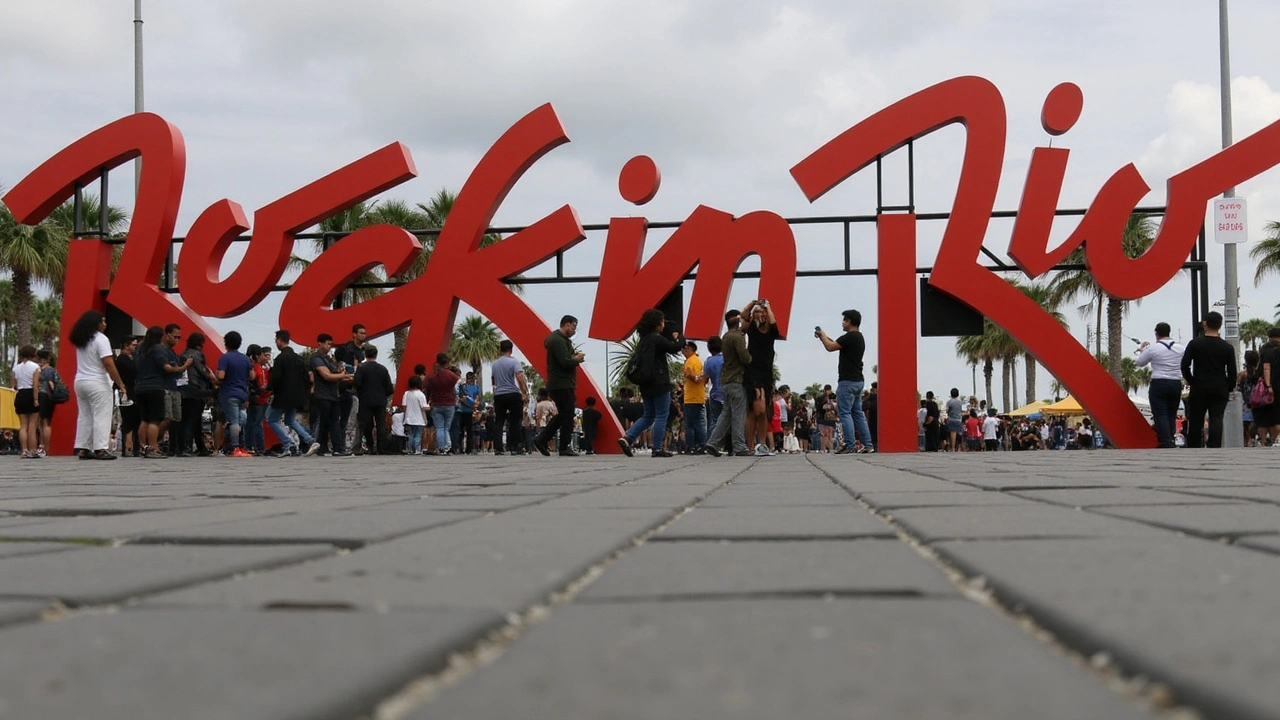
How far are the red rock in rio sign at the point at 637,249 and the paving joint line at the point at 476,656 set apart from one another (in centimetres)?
1350

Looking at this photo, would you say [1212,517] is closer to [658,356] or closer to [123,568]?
[123,568]

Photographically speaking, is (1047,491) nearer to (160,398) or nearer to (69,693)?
(69,693)

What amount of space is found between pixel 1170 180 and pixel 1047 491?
472 inches

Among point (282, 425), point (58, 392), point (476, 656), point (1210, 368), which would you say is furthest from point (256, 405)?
point (476, 656)

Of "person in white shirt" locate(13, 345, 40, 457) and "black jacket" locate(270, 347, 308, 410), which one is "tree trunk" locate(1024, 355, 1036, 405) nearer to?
"black jacket" locate(270, 347, 308, 410)

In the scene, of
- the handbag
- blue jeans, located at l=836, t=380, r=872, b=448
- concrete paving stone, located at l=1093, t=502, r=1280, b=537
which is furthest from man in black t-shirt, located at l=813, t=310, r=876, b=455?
concrete paving stone, located at l=1093, t=502, r=1280, b=537

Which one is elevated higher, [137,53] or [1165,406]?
[137,53]

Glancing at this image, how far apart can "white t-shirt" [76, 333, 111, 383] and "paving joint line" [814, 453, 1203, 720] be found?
11.7m

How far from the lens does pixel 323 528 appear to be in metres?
3.56

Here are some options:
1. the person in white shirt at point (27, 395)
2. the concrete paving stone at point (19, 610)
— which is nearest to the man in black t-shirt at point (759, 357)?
the person in white shirt at point (27, 395)

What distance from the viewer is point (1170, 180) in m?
15.5

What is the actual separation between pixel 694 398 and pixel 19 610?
1291 cm

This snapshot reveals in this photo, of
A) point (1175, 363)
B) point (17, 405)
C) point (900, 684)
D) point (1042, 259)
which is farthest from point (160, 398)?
point (900, 684)

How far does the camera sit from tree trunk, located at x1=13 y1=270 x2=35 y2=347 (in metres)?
35.7
